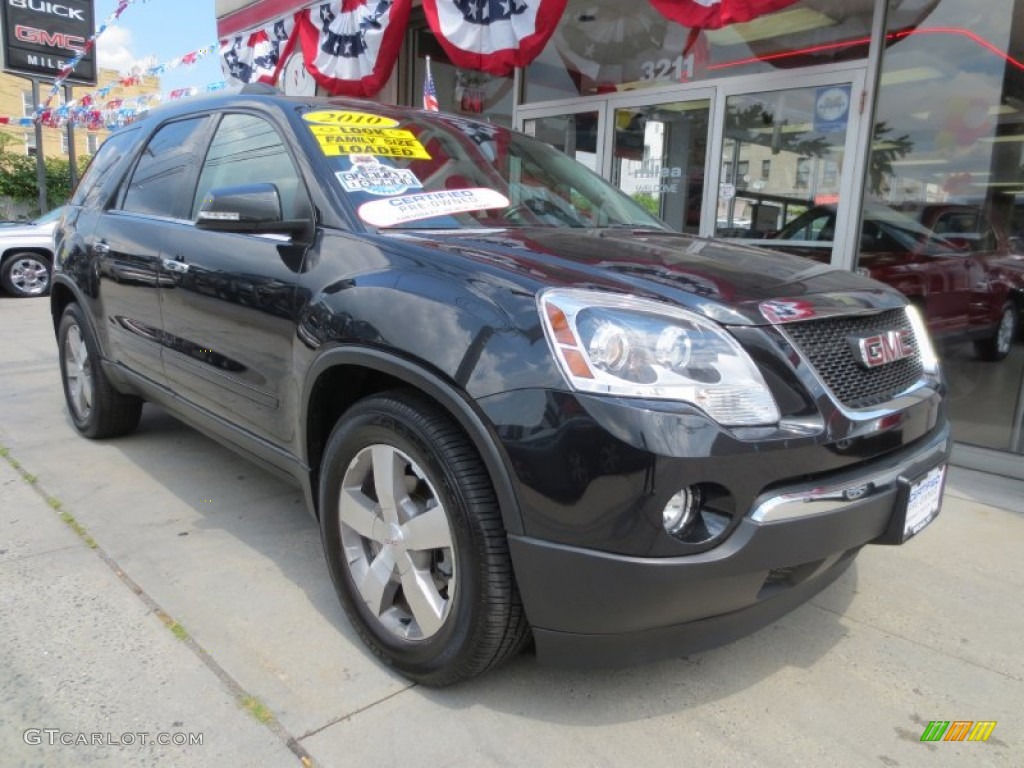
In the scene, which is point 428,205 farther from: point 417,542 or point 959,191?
point 959,191

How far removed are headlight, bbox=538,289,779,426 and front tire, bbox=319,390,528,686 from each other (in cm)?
40

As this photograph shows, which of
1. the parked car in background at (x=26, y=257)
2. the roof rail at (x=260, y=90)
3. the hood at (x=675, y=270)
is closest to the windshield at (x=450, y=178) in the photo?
the hood at (x=675, y=270)

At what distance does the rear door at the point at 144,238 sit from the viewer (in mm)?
3320

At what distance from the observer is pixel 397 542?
2082mm

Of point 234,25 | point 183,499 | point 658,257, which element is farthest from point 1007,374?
point 234,25

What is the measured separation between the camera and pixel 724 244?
2.69 metres

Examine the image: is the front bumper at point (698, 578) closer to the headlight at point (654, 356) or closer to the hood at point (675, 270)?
the headlight at point (654, 356)

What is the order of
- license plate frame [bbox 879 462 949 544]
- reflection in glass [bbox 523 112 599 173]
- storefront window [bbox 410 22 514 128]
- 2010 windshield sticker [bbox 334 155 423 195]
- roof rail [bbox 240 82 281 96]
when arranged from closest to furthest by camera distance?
1. license plate frame [bbox 879 462 949 544]
2. 2010 windshield sticker [bbox 334 155 423 195]
3. roof rail [bbox 240 82 281 96]
4. reflection in glass [bbox 523 112 599 173]
5. storefront window [bbox 410 22 514 128]

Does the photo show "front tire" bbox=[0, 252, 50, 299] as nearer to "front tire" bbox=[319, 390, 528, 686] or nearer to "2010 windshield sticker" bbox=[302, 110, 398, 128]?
"2010 windshield sticker" bbox=[302, 110, 398, 128]

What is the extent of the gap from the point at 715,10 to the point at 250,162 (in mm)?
3162

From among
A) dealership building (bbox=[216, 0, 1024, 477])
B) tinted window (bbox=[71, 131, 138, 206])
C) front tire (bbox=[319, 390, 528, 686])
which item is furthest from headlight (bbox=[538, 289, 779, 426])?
tinted window (bbox=[71, 131, 138, 206])

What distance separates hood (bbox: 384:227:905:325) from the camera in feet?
6.06

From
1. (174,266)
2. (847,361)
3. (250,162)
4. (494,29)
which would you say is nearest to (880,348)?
(847,361)

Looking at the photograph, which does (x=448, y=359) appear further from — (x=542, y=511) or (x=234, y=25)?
(x=234, y=25)
